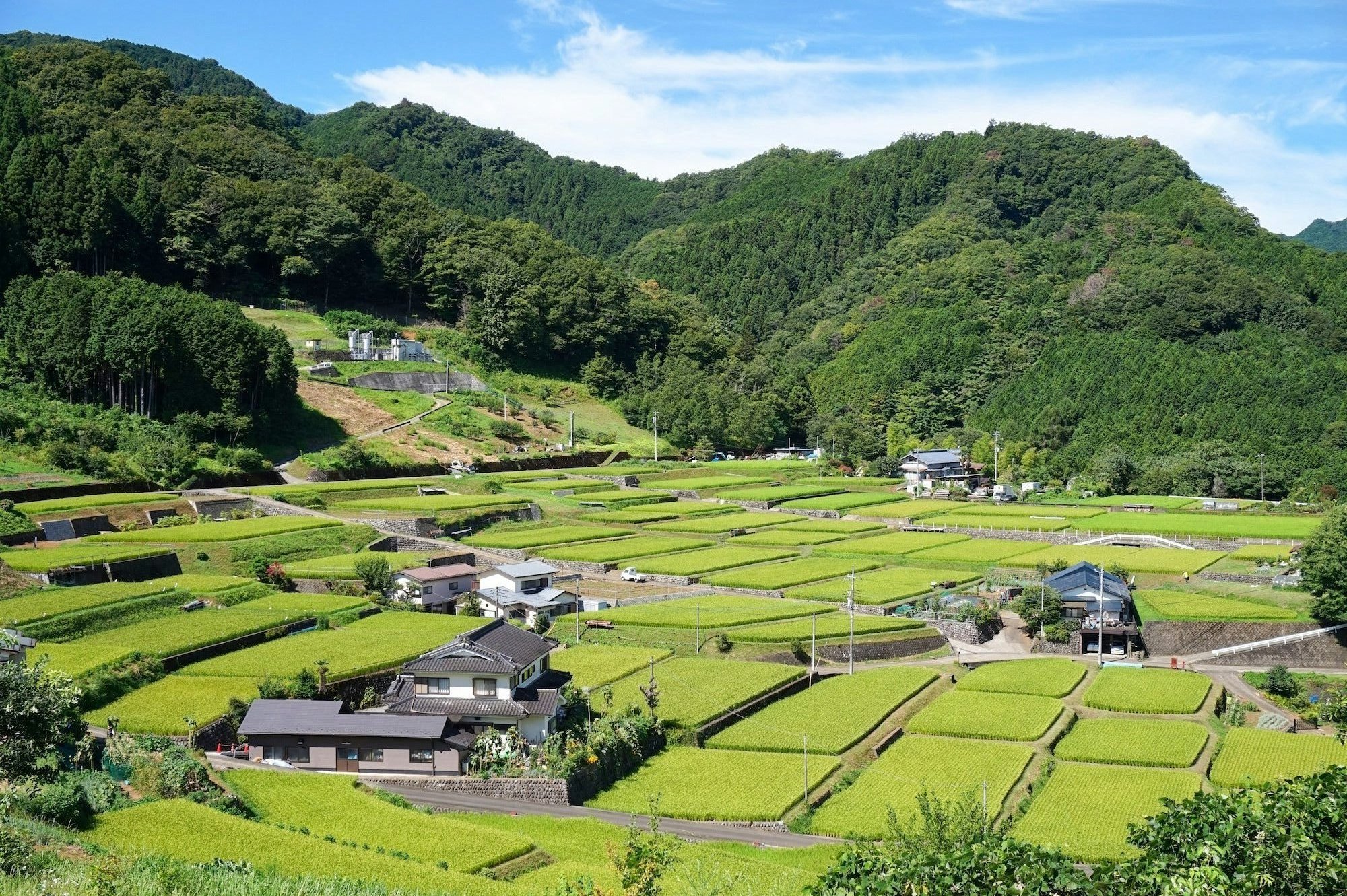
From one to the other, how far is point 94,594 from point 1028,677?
78.2 feet

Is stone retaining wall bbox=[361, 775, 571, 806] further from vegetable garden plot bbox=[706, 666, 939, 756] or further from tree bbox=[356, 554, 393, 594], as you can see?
tree bbox=[356, 554, 393, 594]

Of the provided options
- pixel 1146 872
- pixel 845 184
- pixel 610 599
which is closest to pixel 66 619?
pixel 610 599

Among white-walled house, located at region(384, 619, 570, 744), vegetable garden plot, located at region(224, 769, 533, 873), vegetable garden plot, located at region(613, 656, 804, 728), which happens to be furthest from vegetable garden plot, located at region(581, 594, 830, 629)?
vegetable garden plot, located at region(224, 769, 533, 873)

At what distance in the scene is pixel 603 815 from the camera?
20297mm

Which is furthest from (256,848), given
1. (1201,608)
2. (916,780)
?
(1201,608)

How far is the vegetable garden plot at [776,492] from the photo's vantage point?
192 ft

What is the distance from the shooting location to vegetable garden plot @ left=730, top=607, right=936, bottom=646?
3122 centimetres

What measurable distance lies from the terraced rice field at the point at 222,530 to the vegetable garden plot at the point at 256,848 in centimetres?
2087

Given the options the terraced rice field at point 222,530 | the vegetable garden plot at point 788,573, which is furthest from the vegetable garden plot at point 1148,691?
the terraced rice field at point 222,530

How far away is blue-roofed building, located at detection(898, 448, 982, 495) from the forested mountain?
441ft

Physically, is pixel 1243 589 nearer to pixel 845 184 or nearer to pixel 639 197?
pixel 845 184

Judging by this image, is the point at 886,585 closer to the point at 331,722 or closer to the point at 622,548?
the point at 622,548

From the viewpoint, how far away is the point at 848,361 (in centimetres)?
9119

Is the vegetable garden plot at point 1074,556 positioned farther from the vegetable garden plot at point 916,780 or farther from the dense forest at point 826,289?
the vegetable garden plot at point 916,780
